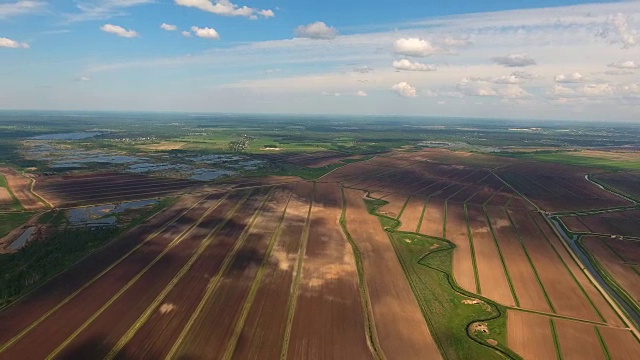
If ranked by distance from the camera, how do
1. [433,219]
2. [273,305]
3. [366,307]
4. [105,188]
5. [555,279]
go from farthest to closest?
[105,188] → [433,219] → [555,279] → [366,307] → [273,305]

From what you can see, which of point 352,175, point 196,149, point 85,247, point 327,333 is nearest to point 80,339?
point 327,333

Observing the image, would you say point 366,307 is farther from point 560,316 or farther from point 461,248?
point 461,248

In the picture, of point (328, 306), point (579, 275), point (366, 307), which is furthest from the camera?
point (579, 275)

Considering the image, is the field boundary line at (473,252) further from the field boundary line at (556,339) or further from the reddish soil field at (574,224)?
the reddish soil field at (574,224)

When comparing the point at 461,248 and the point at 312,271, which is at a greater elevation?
the point at 461,248

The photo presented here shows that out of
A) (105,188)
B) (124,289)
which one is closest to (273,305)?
(124,289)

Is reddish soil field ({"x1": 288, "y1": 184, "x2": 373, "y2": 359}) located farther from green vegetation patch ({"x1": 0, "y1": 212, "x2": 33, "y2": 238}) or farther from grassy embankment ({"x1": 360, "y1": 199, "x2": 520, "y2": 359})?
green vegetation patch ({"x1": 0, "y1": 212, "x2": 33, "y2": 238})
